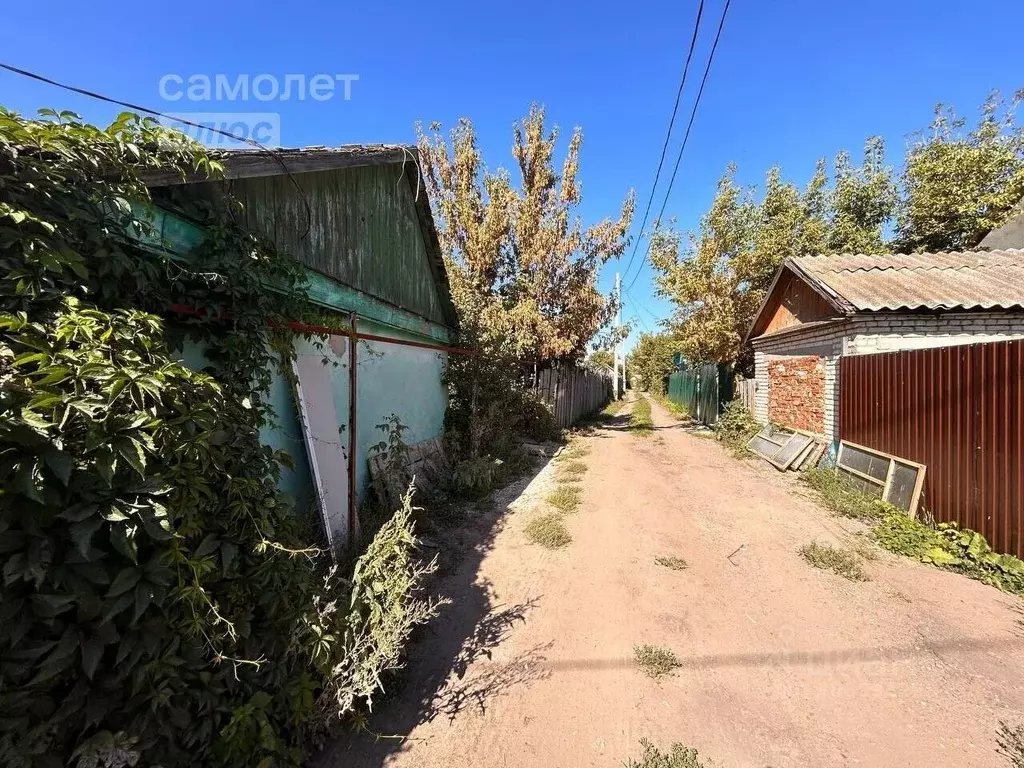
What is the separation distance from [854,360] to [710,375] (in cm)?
848

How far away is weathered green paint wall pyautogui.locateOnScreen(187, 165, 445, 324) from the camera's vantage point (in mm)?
3619

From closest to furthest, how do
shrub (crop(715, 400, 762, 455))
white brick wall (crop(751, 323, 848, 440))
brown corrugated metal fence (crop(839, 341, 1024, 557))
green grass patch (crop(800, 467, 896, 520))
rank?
brown corrugated metal fence (crop(839, 341, 1024, 557)) < green grass patch (crop(800, 467, 896, 520)) < white brick wall (crop(751, 323, 848, 440)) < shrub (crop(715, 400, 762, 455))

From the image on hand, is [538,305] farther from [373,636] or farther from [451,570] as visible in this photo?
[373,636]

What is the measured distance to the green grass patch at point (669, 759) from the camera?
206 cm

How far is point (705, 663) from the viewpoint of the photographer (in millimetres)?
2814

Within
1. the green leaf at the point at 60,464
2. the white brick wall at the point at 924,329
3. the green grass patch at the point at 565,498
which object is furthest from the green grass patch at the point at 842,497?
the green leaf at the point at 60,464

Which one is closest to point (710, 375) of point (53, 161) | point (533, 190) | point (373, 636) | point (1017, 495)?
point (533, 190)

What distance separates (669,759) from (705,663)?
0.86m

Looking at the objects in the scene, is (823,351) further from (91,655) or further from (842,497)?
(91,655)

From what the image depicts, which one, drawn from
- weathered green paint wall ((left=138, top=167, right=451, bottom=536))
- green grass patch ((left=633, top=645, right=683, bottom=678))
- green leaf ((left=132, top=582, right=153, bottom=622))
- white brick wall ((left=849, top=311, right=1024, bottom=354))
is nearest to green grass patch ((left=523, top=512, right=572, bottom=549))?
green grass patch ((left=633, top=645, right=683, bottom=678))

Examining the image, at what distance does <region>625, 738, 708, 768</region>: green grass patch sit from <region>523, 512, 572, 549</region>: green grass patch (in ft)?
8.26

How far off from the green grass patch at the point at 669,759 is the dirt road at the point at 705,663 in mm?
58

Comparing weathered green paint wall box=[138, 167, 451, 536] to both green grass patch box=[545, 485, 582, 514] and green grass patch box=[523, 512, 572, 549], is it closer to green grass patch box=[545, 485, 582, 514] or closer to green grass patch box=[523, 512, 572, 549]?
green grass patch box=[523, 512, 572, 549]

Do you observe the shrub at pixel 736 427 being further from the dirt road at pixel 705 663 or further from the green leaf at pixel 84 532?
the green leaf at pixel 84 532
